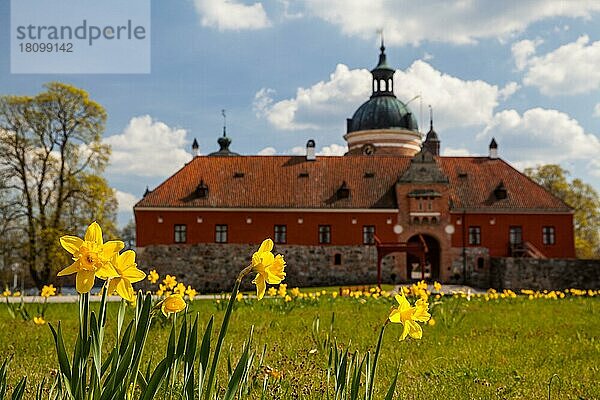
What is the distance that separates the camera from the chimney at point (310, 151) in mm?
36031

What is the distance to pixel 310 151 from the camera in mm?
36281

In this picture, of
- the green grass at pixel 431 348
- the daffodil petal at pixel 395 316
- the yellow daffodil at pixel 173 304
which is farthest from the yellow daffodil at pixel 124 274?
the green grass at pixel 431 348

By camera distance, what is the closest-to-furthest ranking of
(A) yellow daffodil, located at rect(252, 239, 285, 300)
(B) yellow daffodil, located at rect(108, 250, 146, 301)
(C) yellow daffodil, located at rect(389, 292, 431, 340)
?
(B) yellow daffodil, located at rect(108, 250, 146, 301) < (A) yellow daffodil, located at rect(252, 239, 285, 300) < (C) yellow daffodil, located at rect(389, 292, 431, 340)

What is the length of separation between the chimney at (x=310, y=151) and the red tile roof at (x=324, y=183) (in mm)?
288

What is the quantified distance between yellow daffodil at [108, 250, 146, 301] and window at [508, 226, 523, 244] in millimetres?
33708

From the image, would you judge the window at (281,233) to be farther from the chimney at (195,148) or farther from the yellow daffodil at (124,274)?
the yellow daffodil at (124,274)

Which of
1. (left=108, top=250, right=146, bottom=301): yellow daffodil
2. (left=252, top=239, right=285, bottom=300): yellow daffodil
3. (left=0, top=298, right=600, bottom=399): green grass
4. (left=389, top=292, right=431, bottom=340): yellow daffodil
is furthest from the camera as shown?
(left=0, top=298, right=600, bottom=399): green grass

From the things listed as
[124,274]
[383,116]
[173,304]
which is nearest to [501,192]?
[383,116]

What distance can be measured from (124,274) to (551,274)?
101 feet

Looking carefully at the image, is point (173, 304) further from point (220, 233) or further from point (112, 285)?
point (220, 233)

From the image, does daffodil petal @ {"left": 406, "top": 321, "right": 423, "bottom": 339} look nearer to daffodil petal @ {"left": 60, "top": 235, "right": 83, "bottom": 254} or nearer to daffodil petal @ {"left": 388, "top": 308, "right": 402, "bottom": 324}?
daffodil petal @ {"left": 388, "top": 308, "right": 402, "bottom": 324}

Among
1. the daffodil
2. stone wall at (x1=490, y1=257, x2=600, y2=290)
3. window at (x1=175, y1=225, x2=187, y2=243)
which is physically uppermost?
window at (x1=175, y1=225, x2=187, y2=243)

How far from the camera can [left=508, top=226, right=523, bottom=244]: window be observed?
3384cm

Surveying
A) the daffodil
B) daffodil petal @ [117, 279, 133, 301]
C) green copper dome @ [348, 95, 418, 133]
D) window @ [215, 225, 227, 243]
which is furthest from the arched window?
the daffodil
